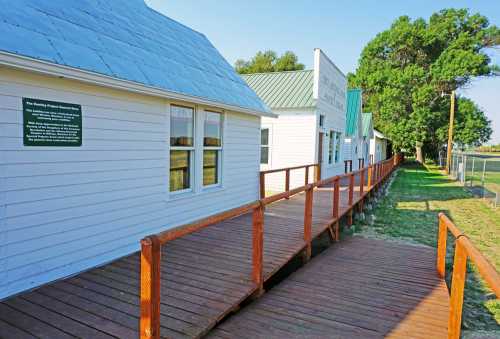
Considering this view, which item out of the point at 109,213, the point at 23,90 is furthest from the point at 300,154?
the point at 23,90

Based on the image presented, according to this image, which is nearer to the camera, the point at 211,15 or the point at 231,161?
the point at 231,161

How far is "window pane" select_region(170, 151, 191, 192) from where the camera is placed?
6.21m

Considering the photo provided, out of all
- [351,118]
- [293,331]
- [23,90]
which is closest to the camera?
[293,331]

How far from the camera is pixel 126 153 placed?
5.05m

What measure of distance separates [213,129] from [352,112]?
15562 mm

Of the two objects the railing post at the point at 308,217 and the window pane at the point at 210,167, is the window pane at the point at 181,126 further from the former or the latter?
the railing post at the point at 308,217

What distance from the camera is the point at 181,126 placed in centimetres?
632

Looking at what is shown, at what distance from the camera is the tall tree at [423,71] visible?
106 feet

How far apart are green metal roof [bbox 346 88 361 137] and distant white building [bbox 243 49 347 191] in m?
4.54

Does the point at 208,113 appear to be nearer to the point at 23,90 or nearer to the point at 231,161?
the point at 231,161

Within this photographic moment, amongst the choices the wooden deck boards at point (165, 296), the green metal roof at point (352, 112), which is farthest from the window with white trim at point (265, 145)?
the wooden deck boards at point (165, 296)

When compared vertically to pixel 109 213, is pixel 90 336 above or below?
below

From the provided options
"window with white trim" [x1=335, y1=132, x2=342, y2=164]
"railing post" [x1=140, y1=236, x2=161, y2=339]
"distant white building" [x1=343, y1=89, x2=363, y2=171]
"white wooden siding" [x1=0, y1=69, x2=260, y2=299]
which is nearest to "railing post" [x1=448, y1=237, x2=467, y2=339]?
"railing post" [x1=140, y1=236, x2=161, y2=339]

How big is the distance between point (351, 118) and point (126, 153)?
58.0 feet
